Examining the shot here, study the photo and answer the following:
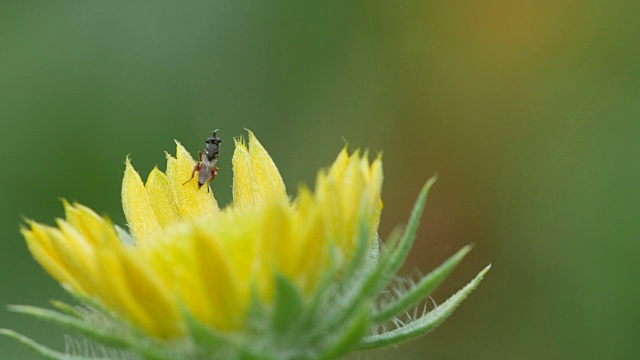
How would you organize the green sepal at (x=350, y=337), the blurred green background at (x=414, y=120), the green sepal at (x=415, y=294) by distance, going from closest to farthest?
the green sepal at (x=350, y=337)
the green sepal at (x=415, y=294)
the blurred green background at (x=414, y=120)

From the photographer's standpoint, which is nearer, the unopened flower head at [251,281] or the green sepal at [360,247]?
the unopened flower head at [251,281]

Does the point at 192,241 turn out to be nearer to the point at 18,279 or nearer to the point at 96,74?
the point at 18,279

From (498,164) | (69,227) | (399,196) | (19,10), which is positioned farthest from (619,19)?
(69,227)

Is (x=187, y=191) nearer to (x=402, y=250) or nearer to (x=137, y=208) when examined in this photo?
(x=137, y=208)

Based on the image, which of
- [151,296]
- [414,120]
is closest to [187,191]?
[151,296]

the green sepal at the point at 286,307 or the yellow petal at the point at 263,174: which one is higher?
the yellow petal at the point at 263,174

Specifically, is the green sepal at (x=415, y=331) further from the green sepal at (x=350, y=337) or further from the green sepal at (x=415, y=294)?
the green sepal at (x=350, y=337)

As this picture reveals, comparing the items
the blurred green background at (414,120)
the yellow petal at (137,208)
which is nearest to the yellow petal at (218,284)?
the yellow petal at (137,208)
